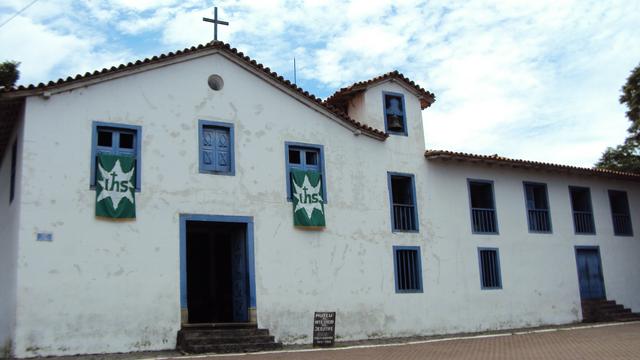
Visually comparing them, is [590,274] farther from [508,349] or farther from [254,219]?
[254,219]

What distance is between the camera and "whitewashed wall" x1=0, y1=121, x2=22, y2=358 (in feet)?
47.8

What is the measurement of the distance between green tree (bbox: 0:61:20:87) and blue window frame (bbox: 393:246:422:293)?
54.3 feet

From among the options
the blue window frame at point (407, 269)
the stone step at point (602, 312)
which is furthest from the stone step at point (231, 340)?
the stone step at point (602, 312)

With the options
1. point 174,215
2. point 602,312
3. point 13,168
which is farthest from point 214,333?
point 602,312

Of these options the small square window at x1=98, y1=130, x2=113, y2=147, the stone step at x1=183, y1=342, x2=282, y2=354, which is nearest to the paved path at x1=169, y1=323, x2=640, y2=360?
the stone step at x1=183, y1=342, x2=282, y2=354

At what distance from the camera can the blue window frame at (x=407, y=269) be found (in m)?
19.6

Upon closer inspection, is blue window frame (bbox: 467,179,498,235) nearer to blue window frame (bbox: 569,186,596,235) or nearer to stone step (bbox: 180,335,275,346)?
blue window frame (bbox: 569,186,596,235)

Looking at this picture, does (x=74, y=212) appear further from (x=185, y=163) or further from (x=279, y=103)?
(x=279, y=103)

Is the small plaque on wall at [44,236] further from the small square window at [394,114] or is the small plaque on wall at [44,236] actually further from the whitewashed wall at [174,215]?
the small square window at [394,114]

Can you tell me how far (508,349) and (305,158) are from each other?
7.37m

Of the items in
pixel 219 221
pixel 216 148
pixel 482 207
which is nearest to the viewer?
pixel 219 221

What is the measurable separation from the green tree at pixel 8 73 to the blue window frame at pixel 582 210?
21.6 metres

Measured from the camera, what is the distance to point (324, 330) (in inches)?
666

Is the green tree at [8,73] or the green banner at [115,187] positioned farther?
the green tree at [8,73]
